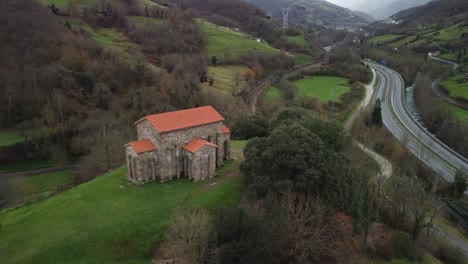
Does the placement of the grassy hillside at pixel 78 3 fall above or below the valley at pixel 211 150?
above

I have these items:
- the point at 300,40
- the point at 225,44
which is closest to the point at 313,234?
the point at 225,44

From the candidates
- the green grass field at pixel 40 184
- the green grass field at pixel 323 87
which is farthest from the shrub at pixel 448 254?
the green grass field at pixel 323 87

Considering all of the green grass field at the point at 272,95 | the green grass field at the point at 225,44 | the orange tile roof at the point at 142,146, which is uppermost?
the green grass field at the point at 225,44

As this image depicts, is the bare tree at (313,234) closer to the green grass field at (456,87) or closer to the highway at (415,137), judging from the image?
the highway at (415,137)

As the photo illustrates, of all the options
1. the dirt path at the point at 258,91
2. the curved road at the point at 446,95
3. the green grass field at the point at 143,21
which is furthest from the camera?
the green grass field at the point at 143,21

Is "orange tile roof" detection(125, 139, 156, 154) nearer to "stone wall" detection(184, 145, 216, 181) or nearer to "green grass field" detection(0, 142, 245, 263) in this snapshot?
"green grass field" detection(0, 142, 245, 263)

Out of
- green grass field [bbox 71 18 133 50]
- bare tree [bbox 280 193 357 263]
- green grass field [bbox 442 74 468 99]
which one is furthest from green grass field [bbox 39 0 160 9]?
green grass field [bbox 442 74 468 99]

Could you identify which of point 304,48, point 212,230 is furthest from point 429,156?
point 304,48
